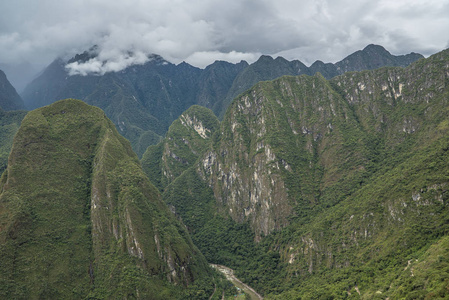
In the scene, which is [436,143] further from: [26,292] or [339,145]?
[26,292]

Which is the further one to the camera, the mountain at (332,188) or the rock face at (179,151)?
the rock face at (179,151)

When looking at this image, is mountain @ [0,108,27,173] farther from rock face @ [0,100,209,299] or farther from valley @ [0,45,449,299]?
rock face @ [0,100,209,299]

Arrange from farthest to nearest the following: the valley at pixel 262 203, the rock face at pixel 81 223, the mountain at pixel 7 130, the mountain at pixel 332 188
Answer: the mountain at pixel 7 130 < the rock face at pixel 81 223 < the valley at pixel 262 203 < the mountain at pixel 332 188

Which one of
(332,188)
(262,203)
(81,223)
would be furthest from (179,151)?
(81,223)

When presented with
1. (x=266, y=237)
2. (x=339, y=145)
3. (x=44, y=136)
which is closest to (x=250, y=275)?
(x=266, y=237)

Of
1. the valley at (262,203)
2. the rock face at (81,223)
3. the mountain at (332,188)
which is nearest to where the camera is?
the mountain at (332,188)

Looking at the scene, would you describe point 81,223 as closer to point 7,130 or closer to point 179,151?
point 179,151

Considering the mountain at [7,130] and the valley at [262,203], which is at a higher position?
the mountain at [7,130]

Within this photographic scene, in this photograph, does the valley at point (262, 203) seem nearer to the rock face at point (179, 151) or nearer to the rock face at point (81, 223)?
the rock face at point (81, 223)

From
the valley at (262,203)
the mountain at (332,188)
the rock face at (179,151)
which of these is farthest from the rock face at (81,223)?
the rock face at (179,151)
